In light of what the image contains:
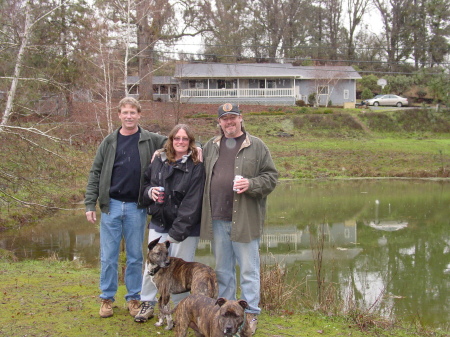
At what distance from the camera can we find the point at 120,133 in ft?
16.1

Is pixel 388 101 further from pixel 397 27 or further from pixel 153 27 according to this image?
pixel 153 27

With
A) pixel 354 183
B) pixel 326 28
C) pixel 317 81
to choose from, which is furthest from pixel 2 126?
pixel 326 28

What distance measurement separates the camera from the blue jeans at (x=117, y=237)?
4.75m

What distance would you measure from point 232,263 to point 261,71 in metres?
36.9

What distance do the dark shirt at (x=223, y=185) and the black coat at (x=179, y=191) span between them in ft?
0.47

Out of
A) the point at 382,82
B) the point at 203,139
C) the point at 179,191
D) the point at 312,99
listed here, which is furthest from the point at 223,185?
the point at 382,82

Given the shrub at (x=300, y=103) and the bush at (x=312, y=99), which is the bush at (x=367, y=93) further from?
the shrub at (x=300, y=103)

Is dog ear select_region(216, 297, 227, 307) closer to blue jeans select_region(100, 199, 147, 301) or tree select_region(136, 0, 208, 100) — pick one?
blue jeans select_region(100, 199, 147, 301)

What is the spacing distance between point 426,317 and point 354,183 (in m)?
15.8

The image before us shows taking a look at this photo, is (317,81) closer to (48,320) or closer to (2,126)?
(2,126)

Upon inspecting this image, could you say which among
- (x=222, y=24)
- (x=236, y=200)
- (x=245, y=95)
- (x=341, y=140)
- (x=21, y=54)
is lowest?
(x=236, y=200)

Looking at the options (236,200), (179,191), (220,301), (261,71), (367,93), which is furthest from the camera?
Answer: (367,93)

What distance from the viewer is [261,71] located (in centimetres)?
4016

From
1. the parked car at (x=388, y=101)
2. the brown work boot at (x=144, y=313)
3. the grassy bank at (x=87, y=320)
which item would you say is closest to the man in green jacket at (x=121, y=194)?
the brown work boot at (x=144, y=313)
